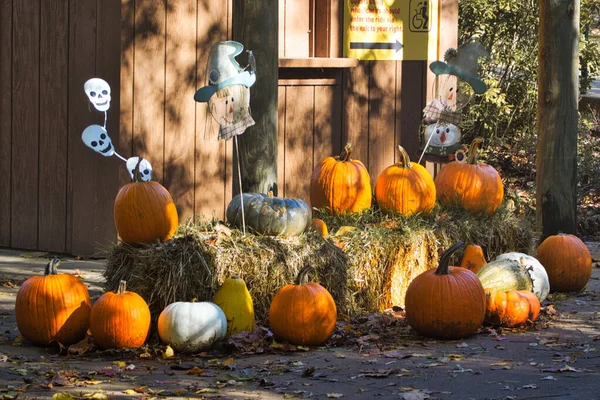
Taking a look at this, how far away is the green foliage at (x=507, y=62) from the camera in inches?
501

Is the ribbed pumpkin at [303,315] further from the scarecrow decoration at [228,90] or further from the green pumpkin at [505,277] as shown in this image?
the green pumpkin at [505,277]

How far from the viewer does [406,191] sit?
22.9 ft

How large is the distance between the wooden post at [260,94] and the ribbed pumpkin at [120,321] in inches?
55.3

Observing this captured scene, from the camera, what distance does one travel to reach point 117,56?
7785mm

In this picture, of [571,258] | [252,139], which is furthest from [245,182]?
[571,258]

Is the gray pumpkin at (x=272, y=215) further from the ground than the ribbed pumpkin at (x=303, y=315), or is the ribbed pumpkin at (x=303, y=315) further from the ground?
the gray pumpkin at (x=272, y=215)

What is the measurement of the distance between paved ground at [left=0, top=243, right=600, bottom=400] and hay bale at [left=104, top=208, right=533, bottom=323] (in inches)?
14.7

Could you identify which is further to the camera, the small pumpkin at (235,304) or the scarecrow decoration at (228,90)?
the scarecrow decoration at (228,90)

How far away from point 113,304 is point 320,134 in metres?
4.13

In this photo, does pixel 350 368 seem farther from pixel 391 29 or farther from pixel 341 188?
pixel 391 29

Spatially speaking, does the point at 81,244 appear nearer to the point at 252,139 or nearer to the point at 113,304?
the point at 252,139

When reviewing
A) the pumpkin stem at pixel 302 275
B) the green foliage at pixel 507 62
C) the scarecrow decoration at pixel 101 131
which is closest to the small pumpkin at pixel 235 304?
the pumpkin stem at pixel 302 275

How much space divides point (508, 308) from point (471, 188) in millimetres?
1626

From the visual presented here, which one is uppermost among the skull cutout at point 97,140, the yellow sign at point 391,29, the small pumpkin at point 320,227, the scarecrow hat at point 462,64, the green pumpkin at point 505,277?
the yellow sign at point 391,29
